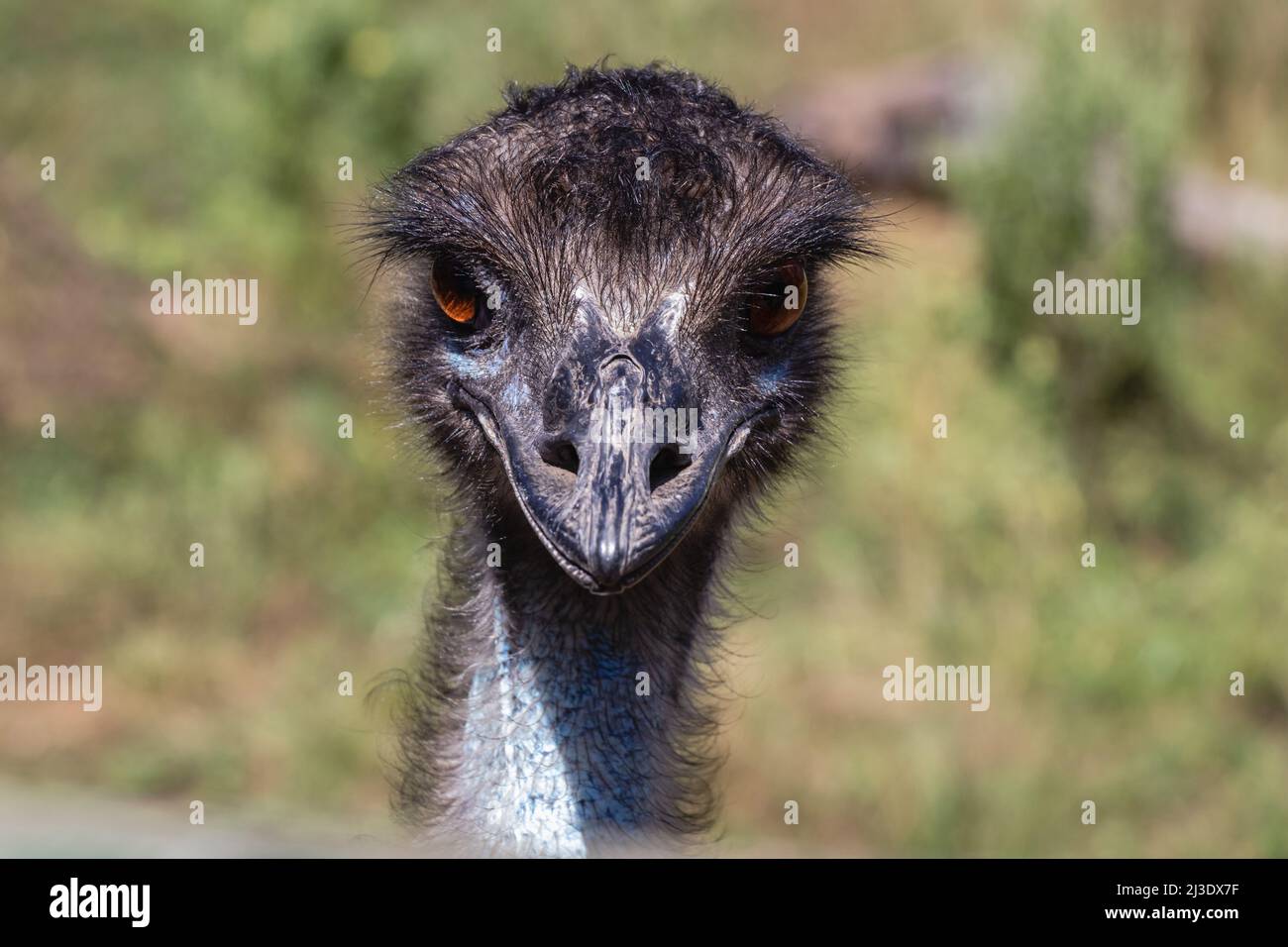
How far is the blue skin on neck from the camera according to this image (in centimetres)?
247

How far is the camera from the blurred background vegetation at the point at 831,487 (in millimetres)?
5301

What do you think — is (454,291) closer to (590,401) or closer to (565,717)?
(590,401)

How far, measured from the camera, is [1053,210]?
6867mm

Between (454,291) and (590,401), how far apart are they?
1.75 ft

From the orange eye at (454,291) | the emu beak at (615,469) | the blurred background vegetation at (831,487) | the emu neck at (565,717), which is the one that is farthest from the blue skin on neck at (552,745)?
the blurred background vegetation at (831,487)

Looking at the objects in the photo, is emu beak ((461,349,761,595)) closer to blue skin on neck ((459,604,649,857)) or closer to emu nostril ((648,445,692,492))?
emu nostril ((648,445,692,492))

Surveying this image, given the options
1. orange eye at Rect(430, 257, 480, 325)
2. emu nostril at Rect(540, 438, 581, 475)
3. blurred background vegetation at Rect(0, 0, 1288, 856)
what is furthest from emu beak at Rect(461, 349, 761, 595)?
blurred background vegetation at Rect(0, 0, 1288, 856)

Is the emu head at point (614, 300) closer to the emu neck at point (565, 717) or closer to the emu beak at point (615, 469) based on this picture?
the emu beak at point (615, 469)

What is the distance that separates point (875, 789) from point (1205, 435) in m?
2.68

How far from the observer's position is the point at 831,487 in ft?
21.8

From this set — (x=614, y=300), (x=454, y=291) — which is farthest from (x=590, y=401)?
(x=454, y=291)

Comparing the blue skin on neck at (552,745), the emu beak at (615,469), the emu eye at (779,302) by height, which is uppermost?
the emu eye at (779,302)
